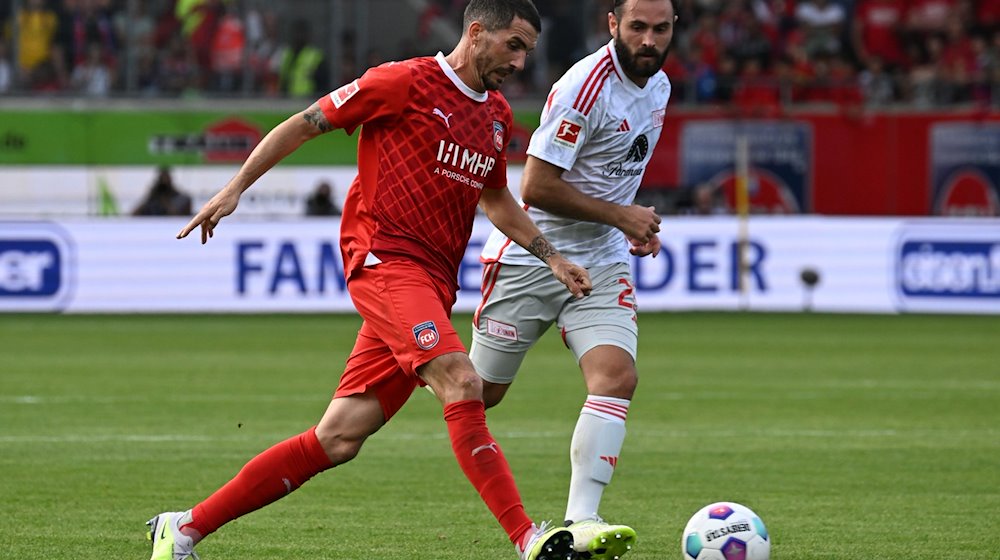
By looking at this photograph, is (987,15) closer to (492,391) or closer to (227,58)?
(227,58)

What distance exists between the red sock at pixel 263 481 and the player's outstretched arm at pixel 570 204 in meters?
1.45

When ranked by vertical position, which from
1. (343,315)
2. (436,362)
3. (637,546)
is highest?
(436,362)

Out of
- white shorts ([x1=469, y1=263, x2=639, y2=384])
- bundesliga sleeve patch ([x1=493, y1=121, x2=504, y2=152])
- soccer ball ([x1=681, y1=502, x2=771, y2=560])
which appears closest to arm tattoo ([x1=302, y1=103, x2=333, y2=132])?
bundesliga sleeve patch ([x1=493, y1=121, x2=504, y2=152])

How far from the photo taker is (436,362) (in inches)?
229

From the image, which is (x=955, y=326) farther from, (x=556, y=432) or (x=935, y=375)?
(x=556, y=432)

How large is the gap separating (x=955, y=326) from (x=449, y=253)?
1465 cm

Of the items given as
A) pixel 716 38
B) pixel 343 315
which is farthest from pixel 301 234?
pixel 716 38

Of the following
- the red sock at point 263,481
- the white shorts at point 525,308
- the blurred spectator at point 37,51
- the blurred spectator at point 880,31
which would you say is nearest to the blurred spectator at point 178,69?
the blurred spectator at point 37,51

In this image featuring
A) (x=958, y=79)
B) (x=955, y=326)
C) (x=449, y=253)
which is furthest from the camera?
(x=958, y=79)

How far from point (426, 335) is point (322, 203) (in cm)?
1812

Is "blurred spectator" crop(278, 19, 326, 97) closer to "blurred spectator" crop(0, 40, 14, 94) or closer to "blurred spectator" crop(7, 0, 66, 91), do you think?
"blurred spectator" crop(7, 0, 66, 91)

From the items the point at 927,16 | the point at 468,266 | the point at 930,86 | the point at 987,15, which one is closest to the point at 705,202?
the point at 930,86

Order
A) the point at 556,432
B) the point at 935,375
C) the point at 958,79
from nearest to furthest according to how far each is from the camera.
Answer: the point at 556,432
the point at 935,375
the point at 958,79

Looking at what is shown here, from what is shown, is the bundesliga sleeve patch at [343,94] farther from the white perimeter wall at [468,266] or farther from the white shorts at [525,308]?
the white perimeter wall at [468,266]
